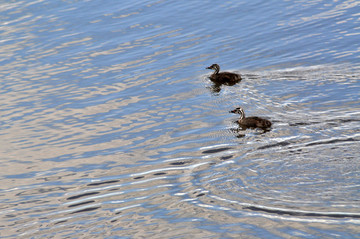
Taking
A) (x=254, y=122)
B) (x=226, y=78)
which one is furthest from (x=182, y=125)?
(x=226, y=78)

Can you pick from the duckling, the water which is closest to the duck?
the water

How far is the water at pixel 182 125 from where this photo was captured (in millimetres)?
9859

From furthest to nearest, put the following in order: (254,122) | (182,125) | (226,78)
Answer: (226,78), (182,125), (254,122)

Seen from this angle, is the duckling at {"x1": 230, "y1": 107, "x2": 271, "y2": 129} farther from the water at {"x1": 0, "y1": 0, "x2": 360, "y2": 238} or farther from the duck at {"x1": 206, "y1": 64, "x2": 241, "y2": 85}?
the duck at {"x1": 206, "y1": 64, "x2": 241, "y2": 85}

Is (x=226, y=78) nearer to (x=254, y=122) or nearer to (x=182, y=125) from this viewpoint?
(x=182, y=125)

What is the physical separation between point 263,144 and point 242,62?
22.3ft

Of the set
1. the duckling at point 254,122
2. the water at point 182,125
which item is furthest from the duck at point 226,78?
the duckling at point 254,122

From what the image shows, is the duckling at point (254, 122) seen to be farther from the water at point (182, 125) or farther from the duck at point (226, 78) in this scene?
the duck at point (226, 78)

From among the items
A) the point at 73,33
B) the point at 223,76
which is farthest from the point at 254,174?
the point at 73,33

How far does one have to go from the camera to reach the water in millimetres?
9859

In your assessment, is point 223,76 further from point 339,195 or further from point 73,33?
point 73,33

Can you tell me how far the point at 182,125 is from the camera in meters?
14.3

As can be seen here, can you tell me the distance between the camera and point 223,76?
16.9 m

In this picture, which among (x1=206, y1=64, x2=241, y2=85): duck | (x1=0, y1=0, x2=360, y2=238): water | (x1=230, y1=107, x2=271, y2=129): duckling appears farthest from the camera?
(x1=206, y1=64, x2=241, y2=85): duck
